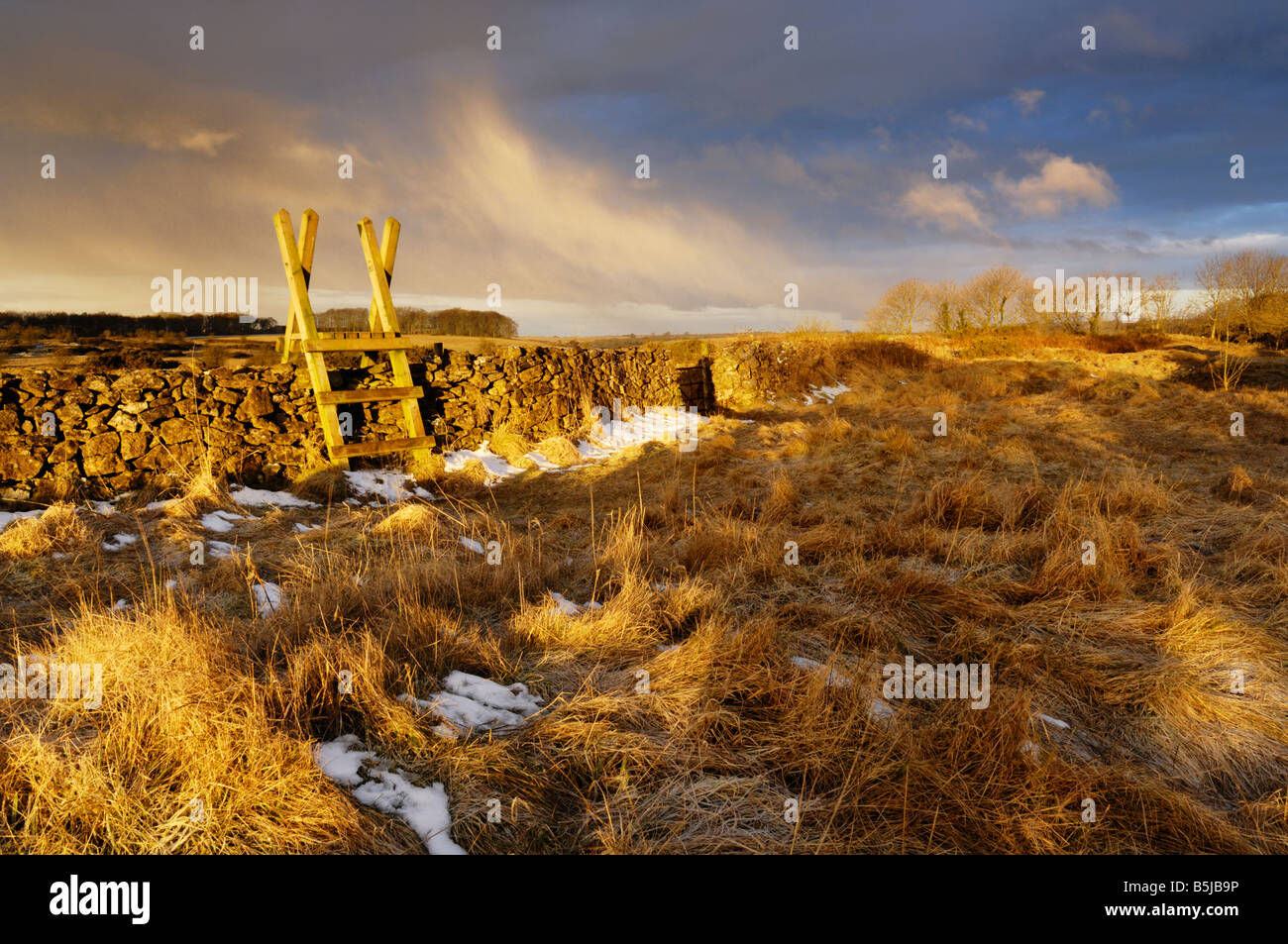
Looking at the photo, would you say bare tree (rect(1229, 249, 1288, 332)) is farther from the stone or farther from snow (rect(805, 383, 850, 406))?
the stone

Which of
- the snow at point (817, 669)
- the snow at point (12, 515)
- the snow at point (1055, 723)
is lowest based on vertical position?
the snow at point (1055, 723)

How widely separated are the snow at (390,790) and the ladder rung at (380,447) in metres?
6.80

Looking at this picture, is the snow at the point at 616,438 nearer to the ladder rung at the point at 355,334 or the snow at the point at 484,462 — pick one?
the snow at the point at 484,462

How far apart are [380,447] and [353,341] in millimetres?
1525

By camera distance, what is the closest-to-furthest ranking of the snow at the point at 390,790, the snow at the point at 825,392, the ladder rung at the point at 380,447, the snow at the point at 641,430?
the snow at the point at 390,790, the ladder rung at the point at 380,447, the snow at the point at 641,430, the snow at the point at 825,392

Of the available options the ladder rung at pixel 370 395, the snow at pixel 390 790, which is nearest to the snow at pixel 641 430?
the ladder rung at pixel 370 395

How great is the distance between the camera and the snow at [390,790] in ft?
6.68

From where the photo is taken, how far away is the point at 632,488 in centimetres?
855

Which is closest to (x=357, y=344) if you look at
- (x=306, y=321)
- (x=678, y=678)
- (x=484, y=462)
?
(x=306, y=321)

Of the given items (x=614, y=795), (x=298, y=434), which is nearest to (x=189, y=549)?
(x=298, y=434)

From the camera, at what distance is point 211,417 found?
8.05m
